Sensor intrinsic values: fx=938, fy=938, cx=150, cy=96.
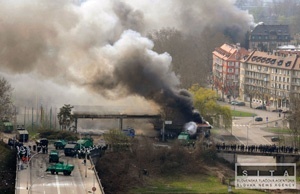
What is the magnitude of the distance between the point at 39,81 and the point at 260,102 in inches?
1162

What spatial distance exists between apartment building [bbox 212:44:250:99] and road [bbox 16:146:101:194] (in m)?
48.6

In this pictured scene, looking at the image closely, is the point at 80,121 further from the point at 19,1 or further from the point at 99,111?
the point at 19,1

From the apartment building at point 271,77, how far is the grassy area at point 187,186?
1432 inches

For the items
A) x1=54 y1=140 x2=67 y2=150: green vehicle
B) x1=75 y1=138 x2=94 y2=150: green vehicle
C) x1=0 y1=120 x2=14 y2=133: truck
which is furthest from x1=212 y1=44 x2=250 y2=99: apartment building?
x1=54 y1=140 x2=67 y2=150: green vehicle

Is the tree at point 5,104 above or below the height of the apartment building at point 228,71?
below

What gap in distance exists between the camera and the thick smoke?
73.6m

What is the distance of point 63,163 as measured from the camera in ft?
195

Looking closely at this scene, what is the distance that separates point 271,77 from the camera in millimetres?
103750

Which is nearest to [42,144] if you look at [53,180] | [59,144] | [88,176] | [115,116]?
[59,144]

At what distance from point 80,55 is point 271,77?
105 ft

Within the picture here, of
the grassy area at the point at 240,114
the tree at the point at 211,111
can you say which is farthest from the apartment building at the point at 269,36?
the tree at the point at 211,111

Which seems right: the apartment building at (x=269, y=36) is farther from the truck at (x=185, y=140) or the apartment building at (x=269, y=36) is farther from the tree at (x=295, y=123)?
the truck at (x=185, y=140)

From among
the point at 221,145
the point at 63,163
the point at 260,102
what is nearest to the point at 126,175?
the point at 63,163

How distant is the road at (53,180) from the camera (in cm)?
5250
